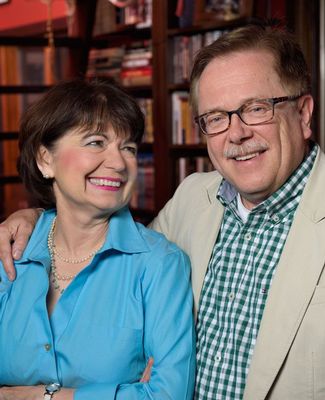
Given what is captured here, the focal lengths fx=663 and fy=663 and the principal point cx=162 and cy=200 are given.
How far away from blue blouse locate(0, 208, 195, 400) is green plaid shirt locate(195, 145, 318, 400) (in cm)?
5

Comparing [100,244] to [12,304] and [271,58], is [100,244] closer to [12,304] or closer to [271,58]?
[12,304]

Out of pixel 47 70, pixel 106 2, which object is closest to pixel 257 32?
pixel 106 2

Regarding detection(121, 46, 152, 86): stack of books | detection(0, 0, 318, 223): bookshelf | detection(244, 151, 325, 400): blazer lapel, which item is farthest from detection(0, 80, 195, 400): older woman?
detection(121, 46, 152, 86): stack of books

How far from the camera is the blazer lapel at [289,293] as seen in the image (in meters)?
1.62

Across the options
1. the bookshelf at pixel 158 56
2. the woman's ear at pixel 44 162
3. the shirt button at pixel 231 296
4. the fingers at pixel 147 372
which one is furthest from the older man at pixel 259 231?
the bookshelf at pixel 158 56

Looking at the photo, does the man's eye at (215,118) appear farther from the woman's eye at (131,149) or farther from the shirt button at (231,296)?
the shirt button at (231,296)

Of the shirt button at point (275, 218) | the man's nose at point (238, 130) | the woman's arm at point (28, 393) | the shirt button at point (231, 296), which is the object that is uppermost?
the man's nose at point (238, 130)

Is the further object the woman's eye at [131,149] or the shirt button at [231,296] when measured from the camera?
the woman's eye at [131,149]

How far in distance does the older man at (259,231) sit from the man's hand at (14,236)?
0.07 feet

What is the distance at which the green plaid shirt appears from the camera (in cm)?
173

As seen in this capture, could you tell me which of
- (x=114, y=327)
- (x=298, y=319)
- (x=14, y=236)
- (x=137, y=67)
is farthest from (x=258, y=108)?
(x=137, y=67)

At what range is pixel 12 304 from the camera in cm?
196

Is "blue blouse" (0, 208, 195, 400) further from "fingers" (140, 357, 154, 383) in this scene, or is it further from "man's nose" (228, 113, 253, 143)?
"man's nose" (228, 113, 253, 143)

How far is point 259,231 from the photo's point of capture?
5.97 ft
